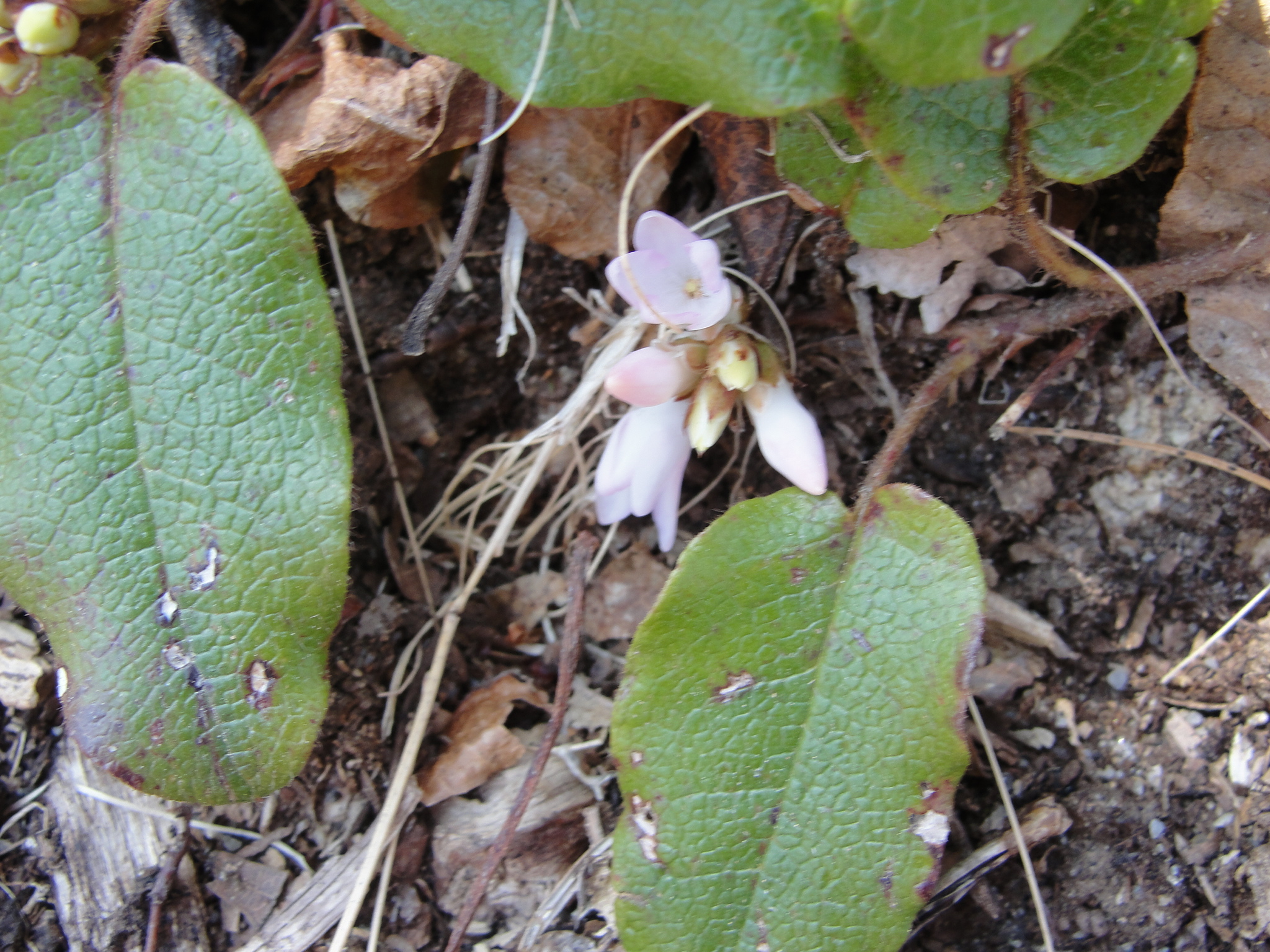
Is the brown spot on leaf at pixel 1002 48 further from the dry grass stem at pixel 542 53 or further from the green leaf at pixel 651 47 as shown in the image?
the dry grass stem at pixel 542 53

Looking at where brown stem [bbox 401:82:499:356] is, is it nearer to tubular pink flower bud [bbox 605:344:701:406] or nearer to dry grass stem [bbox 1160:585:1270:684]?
tubular pink flower bud [bbox 605:344:701:406]

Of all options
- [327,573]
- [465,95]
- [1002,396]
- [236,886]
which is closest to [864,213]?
[1002,396]

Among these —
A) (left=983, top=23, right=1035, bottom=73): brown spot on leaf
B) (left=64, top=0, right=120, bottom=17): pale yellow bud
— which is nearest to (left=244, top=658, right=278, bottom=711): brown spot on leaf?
(left=64, top=0, right=120, bottom=17): pale yellow bud

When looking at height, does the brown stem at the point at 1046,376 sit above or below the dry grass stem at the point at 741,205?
below

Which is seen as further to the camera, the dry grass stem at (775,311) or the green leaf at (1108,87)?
the dry grass stem at (775,311)

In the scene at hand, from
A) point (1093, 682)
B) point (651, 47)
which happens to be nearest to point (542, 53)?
point (651, 47)

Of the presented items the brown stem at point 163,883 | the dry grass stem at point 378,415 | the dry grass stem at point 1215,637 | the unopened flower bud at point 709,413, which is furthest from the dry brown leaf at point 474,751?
the dry grass stem at point 1215,637

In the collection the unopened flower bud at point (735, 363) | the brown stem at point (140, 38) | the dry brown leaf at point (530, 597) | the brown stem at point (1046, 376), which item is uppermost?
the brown stem at point (140, 38)
